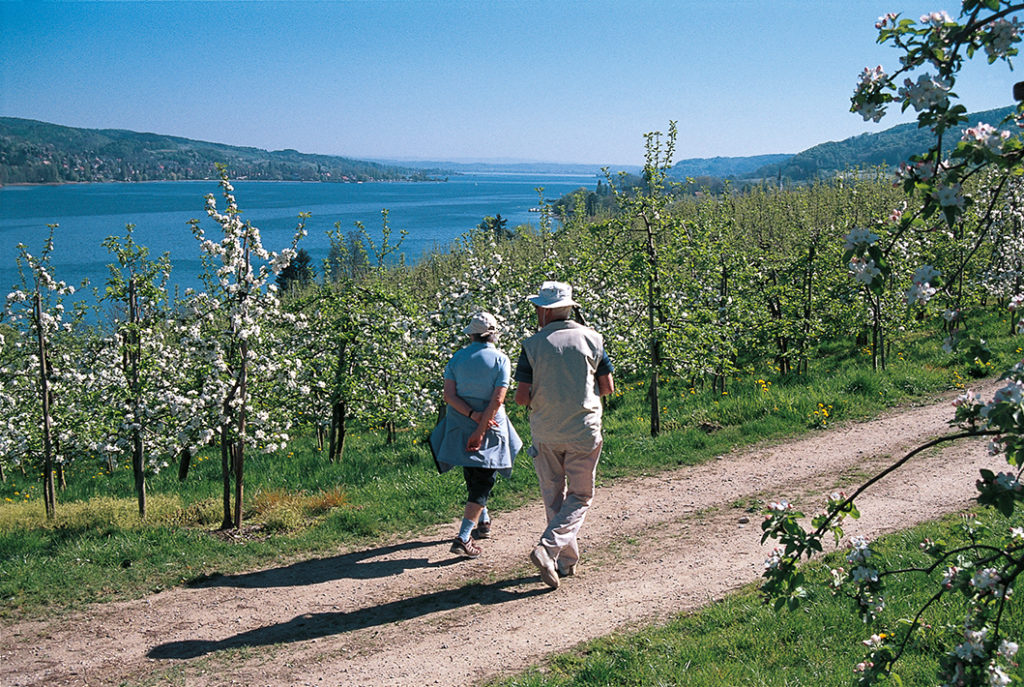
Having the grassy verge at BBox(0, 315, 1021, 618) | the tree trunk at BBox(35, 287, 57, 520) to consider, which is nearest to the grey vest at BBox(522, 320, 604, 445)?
the grassy verge at BBox(0, 315, 1021, 618)

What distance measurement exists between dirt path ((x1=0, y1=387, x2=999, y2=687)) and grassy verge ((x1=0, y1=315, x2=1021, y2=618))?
50cm

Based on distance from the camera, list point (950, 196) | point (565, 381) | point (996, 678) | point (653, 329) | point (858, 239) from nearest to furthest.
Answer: point (950, 196)
point (858, 239)
point (996, 678)
point (565, 381)
point (653, 329)

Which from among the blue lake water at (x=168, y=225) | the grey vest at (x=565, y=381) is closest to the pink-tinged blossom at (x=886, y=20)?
the grey vest at (x=565, y=381)

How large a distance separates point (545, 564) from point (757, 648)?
78.9 inches

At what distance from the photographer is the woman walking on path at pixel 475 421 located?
7.95 meters

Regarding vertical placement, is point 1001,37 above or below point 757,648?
above

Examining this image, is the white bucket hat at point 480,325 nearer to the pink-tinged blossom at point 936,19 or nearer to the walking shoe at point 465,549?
the walking shoe at point 465,549

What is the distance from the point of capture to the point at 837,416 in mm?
12484

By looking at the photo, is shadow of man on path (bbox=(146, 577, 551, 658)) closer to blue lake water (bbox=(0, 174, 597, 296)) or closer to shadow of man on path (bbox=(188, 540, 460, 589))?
shadow of man on path (bbox=(188, 540, 460, 589))

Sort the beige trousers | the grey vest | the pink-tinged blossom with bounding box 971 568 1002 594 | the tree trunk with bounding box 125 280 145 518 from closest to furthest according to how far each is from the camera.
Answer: the pink-tinged blossom with bounding box 971 568 1002 594 → the grey vest → the beige trousers → the tree trunk with bounding box 125 280 145 518

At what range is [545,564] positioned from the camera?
22.7 feet

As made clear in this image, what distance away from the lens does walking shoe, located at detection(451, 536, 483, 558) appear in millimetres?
7977

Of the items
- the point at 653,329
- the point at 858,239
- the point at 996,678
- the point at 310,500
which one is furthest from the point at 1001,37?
the point at 653,329

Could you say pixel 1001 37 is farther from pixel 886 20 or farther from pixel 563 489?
pixel 563 489
